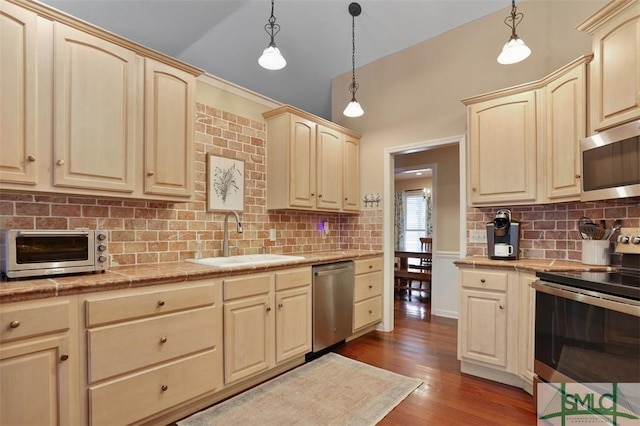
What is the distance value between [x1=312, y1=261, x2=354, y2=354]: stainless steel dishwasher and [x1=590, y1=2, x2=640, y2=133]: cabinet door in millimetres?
2254

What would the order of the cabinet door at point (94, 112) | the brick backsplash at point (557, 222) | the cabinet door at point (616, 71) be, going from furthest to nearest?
the brick backsplash at point (557, 222), the cabinet door at point (616, 71), the cabinet door at point (94, 112)

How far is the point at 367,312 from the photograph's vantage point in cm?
358

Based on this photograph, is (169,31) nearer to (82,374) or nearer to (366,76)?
(366,76)

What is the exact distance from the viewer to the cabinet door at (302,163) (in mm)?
3262

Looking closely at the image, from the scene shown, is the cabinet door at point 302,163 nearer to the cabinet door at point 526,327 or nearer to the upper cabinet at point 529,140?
the upper cabinet at point 529,140

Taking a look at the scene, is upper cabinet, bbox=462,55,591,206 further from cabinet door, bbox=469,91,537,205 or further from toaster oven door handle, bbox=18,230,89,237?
toaster oven door handle, bbox=18,230,89,237

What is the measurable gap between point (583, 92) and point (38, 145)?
344cm

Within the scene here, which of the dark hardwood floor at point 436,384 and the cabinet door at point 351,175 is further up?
the cabinet door at point 351,175

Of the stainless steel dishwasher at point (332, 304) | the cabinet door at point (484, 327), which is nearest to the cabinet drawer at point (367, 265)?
the stainless steel dishwasher at point (332, 304)

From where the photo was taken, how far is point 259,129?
131 inches

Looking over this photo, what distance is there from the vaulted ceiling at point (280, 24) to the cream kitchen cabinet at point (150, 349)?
2436 millimetres

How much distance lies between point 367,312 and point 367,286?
0.93 ft

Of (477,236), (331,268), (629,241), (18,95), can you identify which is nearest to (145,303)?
(18,95)

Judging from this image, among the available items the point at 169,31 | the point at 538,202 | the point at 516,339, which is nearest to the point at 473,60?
the point at 538,202
